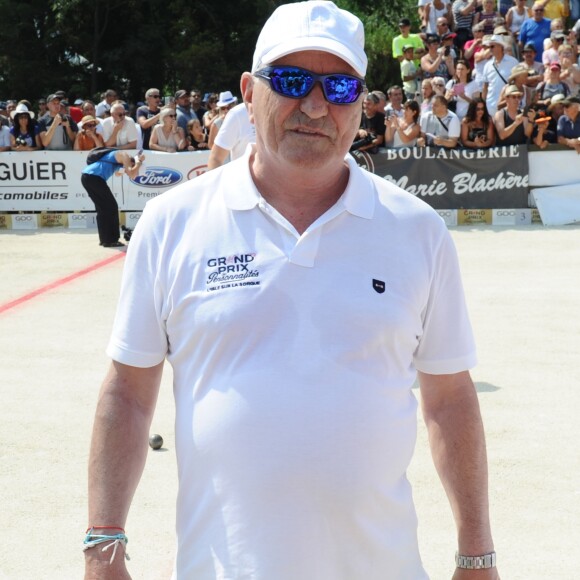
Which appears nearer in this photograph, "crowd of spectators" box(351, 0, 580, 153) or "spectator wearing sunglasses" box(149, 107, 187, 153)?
"crowd of spectators" box(351, 0, 580, 153)

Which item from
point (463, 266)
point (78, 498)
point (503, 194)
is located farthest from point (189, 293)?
point (503, 194)

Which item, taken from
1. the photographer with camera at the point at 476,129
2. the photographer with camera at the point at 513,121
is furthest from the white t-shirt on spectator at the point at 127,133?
the photographer with camera at the point at 513,121

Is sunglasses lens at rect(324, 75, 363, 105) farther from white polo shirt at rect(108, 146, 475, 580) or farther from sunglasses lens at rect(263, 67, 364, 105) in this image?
white polo shirt at rect(108, 146, 475, 580)

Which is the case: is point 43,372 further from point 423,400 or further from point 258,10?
point 258,10

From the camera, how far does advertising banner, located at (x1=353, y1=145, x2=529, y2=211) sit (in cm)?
1580

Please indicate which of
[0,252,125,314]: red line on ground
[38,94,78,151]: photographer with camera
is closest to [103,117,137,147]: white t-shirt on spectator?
[38,94,78,151]: photographer with camera

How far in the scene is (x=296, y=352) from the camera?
218cm

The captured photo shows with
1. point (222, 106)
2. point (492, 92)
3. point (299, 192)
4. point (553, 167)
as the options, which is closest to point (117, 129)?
point (222, 106)

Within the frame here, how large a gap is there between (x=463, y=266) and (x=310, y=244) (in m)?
10.3

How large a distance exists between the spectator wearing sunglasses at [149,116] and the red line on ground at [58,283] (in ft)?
11.6

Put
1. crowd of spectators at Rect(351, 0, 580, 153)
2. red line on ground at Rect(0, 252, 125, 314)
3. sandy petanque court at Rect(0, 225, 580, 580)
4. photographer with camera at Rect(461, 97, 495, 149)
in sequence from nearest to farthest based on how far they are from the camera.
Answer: sandy petanque court at Rect(0, 225, 580, 580), red line on ground at Rect(0, 252, 125, 314), crowd of spectators at Rect(351, 0, 580, 153), photographer with camera at Rect(461, 97, 495, 149)

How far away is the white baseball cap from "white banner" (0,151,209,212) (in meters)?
14.2

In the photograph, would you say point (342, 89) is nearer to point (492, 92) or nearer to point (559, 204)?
point (559, 204)

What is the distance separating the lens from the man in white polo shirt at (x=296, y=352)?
85.0 inches
